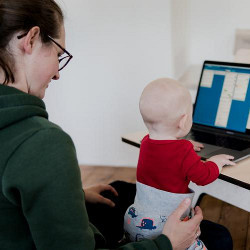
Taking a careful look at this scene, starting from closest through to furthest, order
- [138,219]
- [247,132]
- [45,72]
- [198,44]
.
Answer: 1. [45,72]
2. [138,219]
3. [247,132]
4. [198,44]

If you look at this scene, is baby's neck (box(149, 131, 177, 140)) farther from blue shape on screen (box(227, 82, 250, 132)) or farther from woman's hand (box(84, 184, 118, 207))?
blue shape on screen (box(227, 82, 250, 132))

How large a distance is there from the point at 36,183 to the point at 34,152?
0.06 meters

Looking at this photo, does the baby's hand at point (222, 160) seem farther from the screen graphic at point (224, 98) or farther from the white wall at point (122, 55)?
the white wall at point (122, 55)

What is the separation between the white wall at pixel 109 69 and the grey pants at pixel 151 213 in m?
2.02

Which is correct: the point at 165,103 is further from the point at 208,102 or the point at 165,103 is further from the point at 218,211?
the point at 218,211

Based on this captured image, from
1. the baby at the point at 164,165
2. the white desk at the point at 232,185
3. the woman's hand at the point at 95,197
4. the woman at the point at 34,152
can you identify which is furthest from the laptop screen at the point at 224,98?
the woman at the point at 34,152

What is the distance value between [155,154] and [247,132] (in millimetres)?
622

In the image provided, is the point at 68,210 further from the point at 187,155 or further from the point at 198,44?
the point at 198,44

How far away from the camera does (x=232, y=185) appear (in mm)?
1494

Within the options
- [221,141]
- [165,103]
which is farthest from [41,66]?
[221,141]

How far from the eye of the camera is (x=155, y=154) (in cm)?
109

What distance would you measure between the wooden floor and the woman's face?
5.39 ft

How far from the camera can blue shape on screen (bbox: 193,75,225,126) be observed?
63.6 inches

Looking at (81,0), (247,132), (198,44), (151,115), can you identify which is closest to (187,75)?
(198,44)
